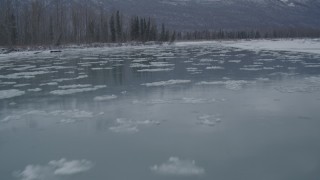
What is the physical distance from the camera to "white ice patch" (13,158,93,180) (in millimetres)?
6180

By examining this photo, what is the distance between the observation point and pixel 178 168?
253 inches

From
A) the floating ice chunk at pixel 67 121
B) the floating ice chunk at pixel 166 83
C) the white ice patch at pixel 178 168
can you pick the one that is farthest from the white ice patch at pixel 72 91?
the white ice patch at pixel 178 168

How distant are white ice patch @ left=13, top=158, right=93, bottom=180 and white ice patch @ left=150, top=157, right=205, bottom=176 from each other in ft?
3.86

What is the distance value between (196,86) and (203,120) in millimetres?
5736

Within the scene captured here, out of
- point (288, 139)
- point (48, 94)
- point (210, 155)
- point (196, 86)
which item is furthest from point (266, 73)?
point (210, 155)

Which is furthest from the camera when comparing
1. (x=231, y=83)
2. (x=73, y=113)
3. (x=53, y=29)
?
(x=53, y=29)

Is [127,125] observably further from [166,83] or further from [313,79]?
[313,79]

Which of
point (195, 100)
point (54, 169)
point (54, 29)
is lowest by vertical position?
point (54, 169)

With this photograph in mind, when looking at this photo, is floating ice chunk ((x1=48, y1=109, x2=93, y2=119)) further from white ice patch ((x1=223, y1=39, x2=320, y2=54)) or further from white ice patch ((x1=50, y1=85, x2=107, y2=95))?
white ice patch ((x1=223, y1=39, x2=320, y2=54))

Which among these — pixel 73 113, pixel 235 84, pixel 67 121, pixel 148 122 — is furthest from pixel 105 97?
pixel 235 84

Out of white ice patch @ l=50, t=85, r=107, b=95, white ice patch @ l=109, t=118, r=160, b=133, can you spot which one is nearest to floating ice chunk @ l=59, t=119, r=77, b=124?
white ice patch @ l=109, t=118, r=160, b=133

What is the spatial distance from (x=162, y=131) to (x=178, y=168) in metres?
2.36

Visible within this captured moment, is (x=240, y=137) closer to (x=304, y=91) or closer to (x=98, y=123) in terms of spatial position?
(x=98, y=123)

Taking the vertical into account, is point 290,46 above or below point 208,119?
above
